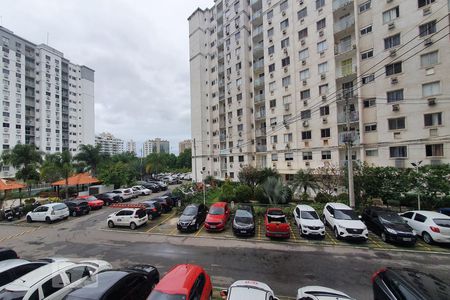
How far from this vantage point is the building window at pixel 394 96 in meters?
22.3

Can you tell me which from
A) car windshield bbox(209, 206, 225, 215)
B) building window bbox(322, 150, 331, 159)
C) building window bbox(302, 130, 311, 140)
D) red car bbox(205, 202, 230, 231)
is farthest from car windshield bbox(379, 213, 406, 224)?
building window bbox(302, 130, 311, 140)

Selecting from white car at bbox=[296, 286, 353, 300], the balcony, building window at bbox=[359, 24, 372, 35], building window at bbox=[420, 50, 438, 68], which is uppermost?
the balcony

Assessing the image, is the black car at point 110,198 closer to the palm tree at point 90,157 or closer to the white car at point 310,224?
the palm tree at point 90,157

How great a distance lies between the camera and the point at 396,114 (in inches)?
880

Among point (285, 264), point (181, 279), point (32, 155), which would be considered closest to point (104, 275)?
point (181, 279)

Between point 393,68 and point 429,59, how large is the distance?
2738mm

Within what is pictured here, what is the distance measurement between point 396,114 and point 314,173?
1004cm

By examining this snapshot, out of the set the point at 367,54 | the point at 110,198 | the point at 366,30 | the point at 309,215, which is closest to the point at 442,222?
the point at 309,215

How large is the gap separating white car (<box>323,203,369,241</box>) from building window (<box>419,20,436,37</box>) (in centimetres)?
1970

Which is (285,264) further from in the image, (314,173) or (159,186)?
(159,186)

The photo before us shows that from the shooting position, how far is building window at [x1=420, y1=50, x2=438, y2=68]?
20.6 metres

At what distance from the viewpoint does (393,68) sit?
22.7 metres

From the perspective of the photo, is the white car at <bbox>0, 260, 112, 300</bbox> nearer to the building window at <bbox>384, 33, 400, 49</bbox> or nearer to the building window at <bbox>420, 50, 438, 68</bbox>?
the building window at <bbox>420, 50, 438, 68</bbox>

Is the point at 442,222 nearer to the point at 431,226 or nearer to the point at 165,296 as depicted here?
the point at 431,226
